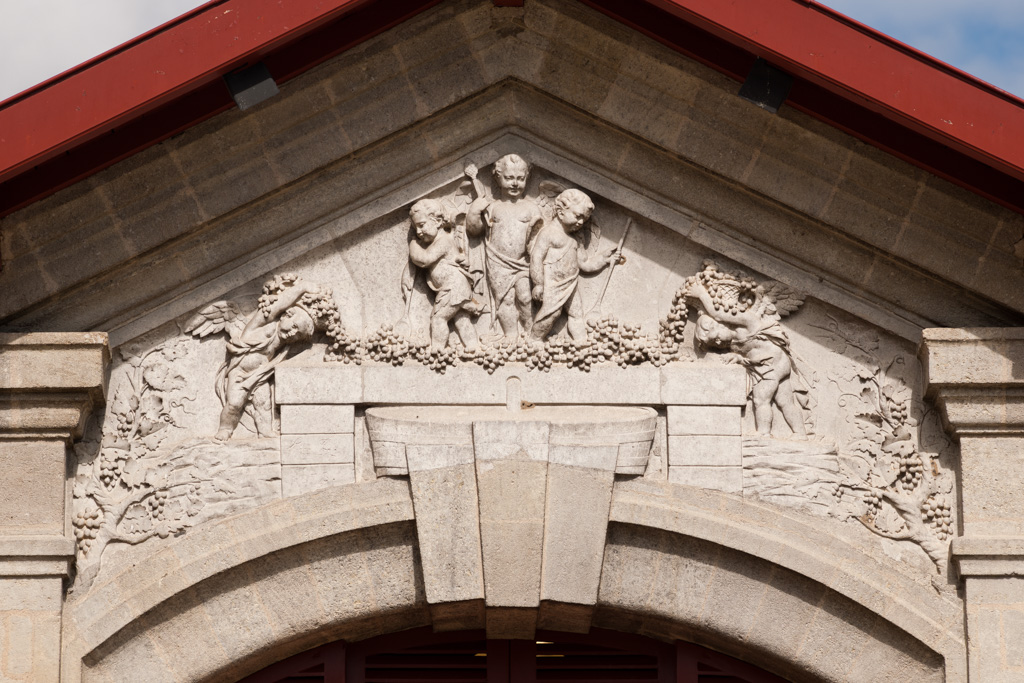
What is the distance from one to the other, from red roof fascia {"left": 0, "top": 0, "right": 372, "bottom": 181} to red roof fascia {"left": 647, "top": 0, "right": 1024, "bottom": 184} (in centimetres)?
155

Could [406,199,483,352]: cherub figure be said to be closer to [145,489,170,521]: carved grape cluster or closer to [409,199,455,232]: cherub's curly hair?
[409,199,455,232]: cherub's curly hair

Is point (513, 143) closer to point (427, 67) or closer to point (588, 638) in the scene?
point (427, 67)

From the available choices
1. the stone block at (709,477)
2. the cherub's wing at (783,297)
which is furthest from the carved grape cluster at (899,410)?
the stone block at (709,477)

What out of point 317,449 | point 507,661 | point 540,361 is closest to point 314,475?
point 317,449

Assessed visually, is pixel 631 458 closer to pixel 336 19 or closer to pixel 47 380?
pixel 336 19

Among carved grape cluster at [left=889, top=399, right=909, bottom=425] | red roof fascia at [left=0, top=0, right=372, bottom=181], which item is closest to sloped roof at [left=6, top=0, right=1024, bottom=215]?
red roof fascia at [left=0, top=0, right=372, bottom=181]

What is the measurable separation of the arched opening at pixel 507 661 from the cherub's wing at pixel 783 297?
1481 millimetres

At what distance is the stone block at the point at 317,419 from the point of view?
5.88m

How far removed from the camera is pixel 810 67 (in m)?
5.39

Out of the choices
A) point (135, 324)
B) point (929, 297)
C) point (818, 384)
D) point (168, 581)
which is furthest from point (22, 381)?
point (929, 297)

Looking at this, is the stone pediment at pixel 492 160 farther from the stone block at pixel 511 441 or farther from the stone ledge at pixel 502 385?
the stone block at pixel 511 441

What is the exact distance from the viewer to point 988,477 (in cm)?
574

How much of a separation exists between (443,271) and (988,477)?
2402mm

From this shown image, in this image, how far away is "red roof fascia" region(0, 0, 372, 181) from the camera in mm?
5281
